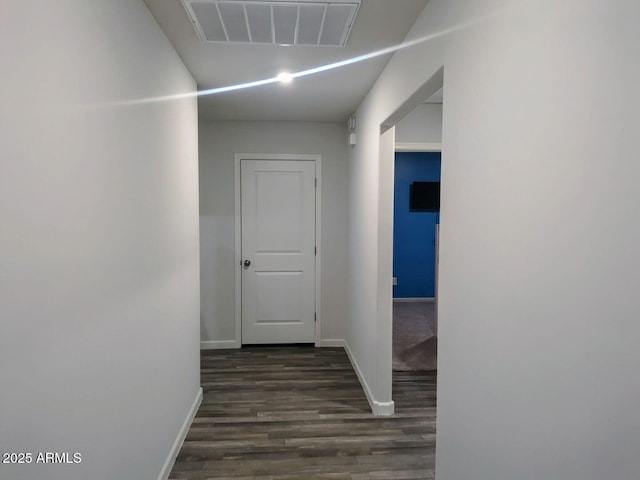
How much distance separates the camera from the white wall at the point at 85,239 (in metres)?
0.93

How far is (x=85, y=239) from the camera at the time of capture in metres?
1.24

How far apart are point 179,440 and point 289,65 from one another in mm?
2464

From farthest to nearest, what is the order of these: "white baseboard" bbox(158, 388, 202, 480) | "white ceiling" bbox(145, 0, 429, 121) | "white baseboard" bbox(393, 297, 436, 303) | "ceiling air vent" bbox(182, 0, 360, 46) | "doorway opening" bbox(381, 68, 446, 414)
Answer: "white baseboard" bbox(393, 297, 436, 303), "doorway opening" bbox(381, 68, 446, 414), "white baseboard" bbox(158, 388, 202, 480), "white ceiling" bbox(145, 0, 429, 121), "ceiling air vent" bbox(182, 0, 360, 46)

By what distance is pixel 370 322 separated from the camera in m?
3.02

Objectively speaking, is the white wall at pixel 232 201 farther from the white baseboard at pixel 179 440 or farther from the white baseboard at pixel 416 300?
the white baseboard at pixel 416 300

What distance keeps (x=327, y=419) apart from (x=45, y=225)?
7.62 feet

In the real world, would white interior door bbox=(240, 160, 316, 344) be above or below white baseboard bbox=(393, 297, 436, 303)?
above

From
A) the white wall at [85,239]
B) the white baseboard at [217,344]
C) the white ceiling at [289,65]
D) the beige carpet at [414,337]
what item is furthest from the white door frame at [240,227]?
the white wall at [85,239]

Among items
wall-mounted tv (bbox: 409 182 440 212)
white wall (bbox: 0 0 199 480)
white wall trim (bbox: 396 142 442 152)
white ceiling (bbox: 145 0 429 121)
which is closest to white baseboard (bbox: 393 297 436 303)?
wall-mounted tv (bbox: 409 182 440 212)

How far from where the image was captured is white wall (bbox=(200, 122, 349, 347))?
4105 mm

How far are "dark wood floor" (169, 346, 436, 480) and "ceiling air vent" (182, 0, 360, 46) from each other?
2401 mm

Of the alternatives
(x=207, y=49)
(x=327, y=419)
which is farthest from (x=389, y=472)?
(x=207, y=49)

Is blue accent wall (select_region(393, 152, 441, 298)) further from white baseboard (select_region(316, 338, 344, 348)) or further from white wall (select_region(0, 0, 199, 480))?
white wall (select_region(0, 0, 199, 480))

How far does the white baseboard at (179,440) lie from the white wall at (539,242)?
144 centimetres
